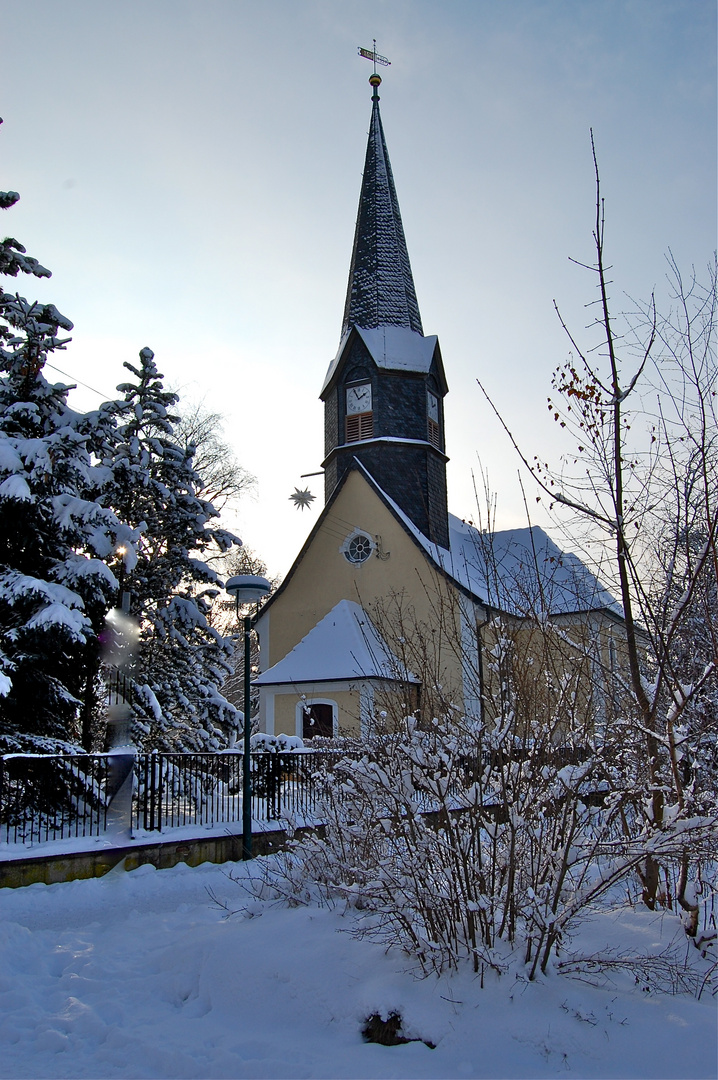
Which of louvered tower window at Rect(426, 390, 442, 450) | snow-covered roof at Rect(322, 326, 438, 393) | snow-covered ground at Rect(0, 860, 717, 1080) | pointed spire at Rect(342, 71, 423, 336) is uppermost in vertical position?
pointed spire at Rect(342, 71, 423, 336)

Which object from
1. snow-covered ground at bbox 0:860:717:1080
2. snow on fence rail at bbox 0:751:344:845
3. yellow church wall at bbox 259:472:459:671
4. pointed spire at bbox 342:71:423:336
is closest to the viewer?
snow-covered ground at bbox 0:860:717:1080

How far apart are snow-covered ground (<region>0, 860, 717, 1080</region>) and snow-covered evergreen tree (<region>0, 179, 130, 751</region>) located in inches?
205

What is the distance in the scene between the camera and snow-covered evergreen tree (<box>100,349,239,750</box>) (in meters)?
15.6

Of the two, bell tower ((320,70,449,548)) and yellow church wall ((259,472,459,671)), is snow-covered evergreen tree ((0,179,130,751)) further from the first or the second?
bell tower ((320,70,449,548))

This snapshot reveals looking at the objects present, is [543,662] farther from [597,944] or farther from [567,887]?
[597,944]

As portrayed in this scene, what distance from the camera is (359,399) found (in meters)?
27.1

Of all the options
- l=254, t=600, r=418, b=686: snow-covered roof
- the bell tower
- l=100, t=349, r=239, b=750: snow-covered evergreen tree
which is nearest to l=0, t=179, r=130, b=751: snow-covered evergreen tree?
l=100, t=349, r=239, b=750: snow-covered evergreen tree

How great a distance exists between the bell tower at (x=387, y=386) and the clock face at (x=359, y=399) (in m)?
0.03

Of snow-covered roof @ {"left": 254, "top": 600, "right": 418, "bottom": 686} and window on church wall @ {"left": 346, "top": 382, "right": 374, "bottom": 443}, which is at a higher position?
window on church wall @ {"left": 346, "top": 382, "right": 374, "bottom": 443}

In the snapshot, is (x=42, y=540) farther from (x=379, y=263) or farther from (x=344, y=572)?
(x=379, y=263)

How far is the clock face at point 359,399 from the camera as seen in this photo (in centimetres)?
2686

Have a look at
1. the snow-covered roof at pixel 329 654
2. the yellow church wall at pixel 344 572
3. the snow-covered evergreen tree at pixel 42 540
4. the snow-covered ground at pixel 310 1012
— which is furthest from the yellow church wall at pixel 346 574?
the snow-covered ground at pixel 310 1012

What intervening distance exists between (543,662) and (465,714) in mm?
670

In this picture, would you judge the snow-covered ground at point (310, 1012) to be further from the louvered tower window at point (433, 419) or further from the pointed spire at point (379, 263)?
the pointed spire at point (379, 263)
